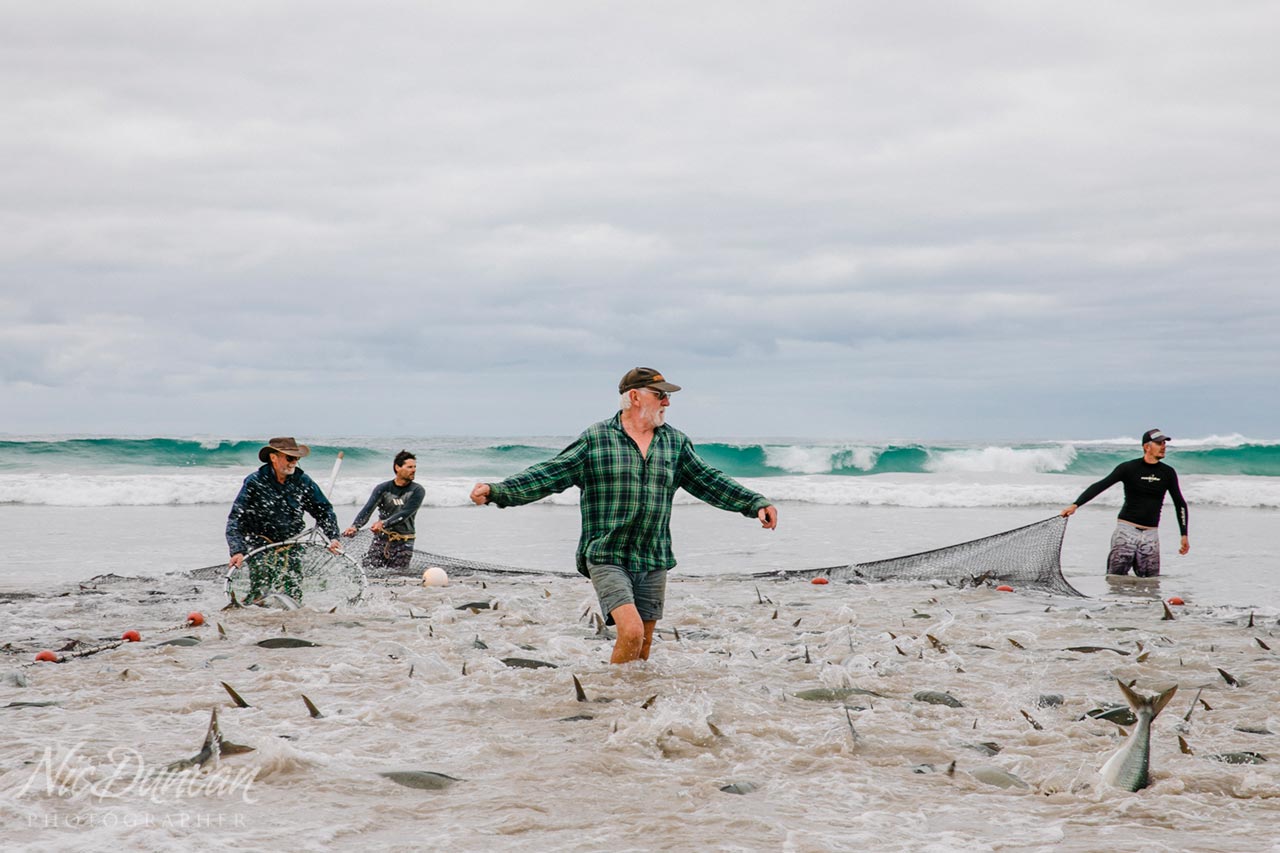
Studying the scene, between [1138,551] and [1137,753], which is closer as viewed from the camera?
[1137,753]

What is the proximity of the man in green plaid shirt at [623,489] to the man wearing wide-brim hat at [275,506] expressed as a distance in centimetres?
341

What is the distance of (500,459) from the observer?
47938 mm

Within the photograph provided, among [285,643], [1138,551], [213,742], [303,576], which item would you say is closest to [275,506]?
[303,576]

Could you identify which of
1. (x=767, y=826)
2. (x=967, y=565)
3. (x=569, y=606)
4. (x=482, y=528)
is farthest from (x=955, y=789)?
(x=482, y=528)

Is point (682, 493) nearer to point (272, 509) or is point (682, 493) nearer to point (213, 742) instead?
point (272, 509)

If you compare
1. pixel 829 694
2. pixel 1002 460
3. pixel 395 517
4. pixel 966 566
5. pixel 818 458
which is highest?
pixel 1002 460

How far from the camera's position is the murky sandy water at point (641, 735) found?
14.0 ft

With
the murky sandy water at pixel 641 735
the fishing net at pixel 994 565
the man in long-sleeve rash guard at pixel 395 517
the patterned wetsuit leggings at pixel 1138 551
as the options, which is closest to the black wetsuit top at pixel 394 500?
the man in long-sleeve rash guard at pixel 395 517

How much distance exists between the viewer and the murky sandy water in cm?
428

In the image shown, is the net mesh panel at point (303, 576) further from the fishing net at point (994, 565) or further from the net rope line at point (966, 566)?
the fishing net at point (994, 565)

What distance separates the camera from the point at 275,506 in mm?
9703

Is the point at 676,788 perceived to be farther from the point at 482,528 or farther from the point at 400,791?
the point at 482,528

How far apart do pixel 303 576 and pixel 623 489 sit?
4.86m

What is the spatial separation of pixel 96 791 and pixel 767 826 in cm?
299
